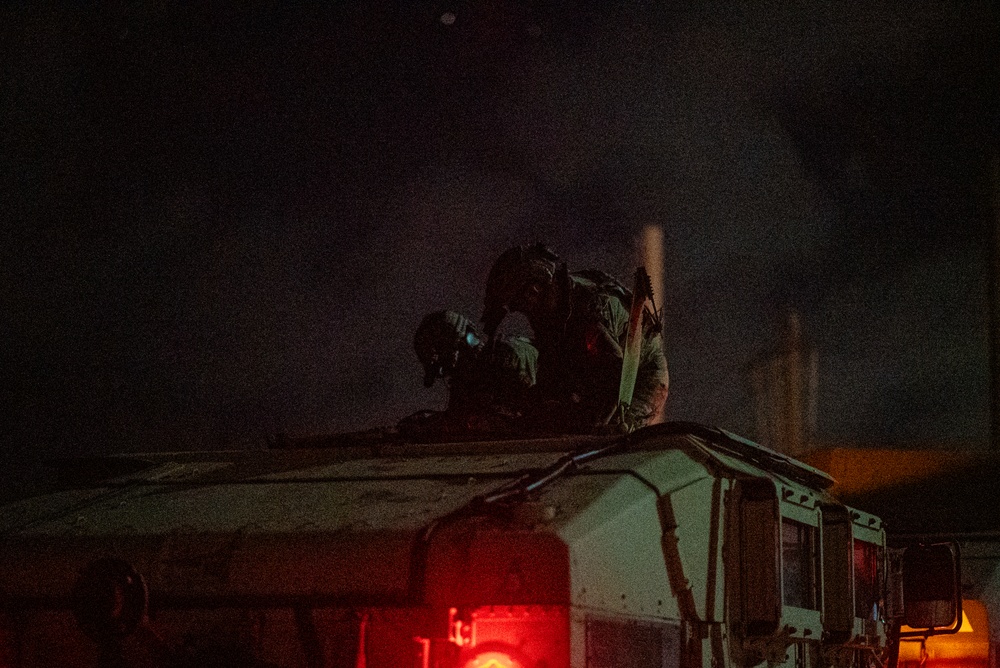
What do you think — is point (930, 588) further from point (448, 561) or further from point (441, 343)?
point (448, 561)

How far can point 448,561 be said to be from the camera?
4.30 metres

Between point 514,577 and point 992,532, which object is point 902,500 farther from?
point 514,577

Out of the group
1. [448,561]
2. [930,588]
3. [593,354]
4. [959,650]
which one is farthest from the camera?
[959,650]

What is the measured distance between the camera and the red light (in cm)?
409

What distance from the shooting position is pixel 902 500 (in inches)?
518

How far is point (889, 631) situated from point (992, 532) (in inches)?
186

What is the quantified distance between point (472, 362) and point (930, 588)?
2623 mm

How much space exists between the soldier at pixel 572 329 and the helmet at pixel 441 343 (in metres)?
0.17

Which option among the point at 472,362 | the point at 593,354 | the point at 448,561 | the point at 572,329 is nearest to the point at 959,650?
the point at 593,354

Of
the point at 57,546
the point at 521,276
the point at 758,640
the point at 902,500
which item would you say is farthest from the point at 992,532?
the point at 57,546

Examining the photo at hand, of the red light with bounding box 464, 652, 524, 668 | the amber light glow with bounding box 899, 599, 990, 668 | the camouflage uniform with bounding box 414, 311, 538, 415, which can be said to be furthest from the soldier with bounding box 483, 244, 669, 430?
the red light with bounding box 464, 652, 524, 668

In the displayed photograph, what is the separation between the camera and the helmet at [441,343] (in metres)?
7.36

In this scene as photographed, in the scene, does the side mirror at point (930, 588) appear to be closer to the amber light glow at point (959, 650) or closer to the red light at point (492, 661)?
the amber light glow at point (959, 650)

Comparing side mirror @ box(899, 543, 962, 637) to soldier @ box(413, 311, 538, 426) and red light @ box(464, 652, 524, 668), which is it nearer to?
soldier @ box(413, 311, 538, 426)
